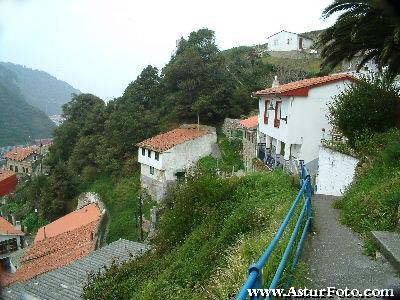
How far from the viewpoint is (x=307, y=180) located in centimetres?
725

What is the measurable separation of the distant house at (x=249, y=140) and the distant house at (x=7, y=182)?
1574 inches

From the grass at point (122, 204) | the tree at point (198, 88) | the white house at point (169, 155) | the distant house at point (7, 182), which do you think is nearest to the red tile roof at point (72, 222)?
the grass at point (122, 204)

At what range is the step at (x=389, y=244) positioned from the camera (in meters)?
5.25

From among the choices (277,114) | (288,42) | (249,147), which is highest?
(288,42)

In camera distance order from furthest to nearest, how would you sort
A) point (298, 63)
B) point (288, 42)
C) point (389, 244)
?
point (288, 42) → point (298, 63) → point (389, 244)

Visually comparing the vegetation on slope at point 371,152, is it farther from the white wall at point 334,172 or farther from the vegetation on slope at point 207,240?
the vegetation on slope at point 207,240

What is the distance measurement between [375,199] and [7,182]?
60836 mm

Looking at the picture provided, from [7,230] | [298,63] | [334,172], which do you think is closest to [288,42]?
[298,63]

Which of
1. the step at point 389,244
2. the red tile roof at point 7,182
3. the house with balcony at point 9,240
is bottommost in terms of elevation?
the red tile roof at point 7,182

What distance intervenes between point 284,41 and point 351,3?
147 feet

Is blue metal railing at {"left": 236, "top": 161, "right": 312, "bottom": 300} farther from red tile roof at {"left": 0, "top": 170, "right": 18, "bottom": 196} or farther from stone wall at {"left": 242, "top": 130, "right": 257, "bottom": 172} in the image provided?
red tile roof at {"left": 0, "top": 170, "right": 18, "bottom": 196}

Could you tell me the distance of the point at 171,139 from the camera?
102 feet

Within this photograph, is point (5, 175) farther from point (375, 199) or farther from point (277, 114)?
point (375, 199)

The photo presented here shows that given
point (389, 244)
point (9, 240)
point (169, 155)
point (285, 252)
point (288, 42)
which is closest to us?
point (285, 252)
